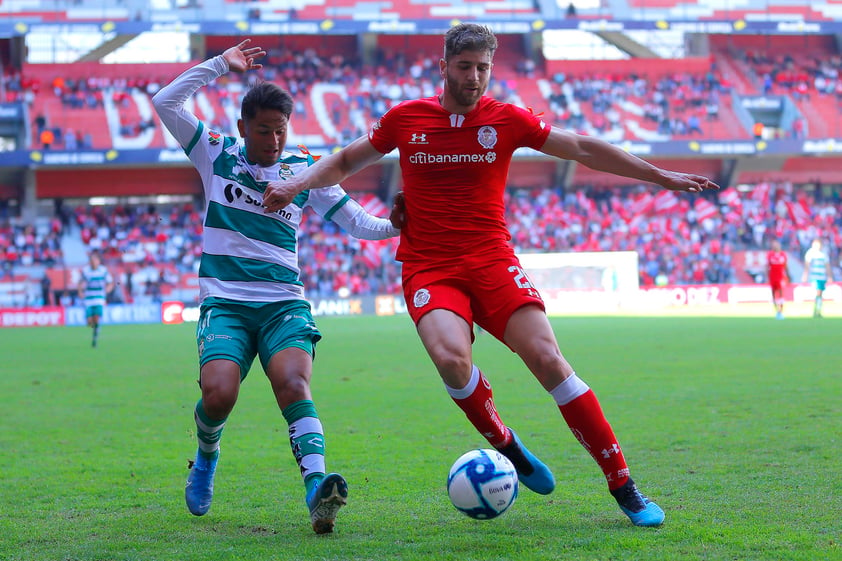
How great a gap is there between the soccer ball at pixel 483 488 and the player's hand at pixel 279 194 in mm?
1560

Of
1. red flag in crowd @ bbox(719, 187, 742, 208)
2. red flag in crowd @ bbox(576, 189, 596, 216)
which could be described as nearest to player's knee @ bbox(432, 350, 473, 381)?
red flag in crowd @ bbox(576, 189, 596, 216)

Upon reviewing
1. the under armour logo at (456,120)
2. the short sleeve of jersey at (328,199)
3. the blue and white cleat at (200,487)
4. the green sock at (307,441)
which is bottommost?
the blue and white cleat at (200,487)

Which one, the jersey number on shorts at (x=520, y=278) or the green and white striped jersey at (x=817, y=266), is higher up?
the jersey number on shorts at (x=520, y=278)

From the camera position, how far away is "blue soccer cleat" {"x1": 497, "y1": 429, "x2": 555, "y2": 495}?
17.5 feet

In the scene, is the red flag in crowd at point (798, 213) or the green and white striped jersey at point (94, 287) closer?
the green and white striped jersey at point (94, 287)

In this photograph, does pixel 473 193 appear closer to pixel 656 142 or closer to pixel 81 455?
pixel 81 455

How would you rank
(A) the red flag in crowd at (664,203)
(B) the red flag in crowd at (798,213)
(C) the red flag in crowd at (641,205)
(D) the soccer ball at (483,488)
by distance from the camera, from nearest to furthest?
(D) the soccer ball at (483,488), (C) the red flag in crowd at (641,205), (A) the red flag in crowd at (664,203), (B) the red flag in crowd at (798,213)

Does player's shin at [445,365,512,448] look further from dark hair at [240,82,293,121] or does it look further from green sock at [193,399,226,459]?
dark hair at [240,82,293,121]

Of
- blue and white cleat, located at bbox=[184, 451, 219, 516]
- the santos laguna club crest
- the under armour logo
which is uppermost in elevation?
the under armour logo

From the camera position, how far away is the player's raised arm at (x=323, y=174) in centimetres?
499

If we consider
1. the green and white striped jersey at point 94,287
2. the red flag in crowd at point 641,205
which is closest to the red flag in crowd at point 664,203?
the red flag in crowd at point 641,205

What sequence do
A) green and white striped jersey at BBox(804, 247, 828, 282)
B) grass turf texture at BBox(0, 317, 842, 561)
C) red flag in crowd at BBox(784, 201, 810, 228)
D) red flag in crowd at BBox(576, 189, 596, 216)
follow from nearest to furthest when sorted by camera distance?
grass turf texture at BBox(0, 317, 842, 561) < green and white striped jersey at BBox(804, 247, 828, 282) < red flag in crowd at BBox(784, 201, 810, 228) < red flag in crowd at BBox(576, 189, 596, 216)

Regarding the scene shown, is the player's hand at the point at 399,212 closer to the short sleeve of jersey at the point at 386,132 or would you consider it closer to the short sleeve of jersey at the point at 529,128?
the short sleeve of jersey at the point at 386,132

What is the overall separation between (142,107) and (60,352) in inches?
946
